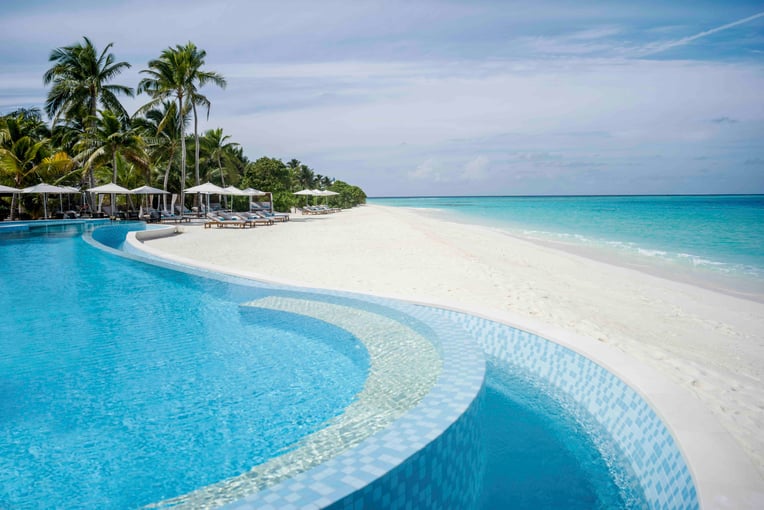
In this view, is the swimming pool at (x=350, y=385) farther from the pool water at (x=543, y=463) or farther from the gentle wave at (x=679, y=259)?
the gentle wave at (x=679, y=259)

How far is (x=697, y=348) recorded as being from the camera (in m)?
5.69

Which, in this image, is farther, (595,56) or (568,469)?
(595,56)

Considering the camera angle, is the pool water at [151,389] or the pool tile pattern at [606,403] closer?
the pool tile pattern at [606,403]

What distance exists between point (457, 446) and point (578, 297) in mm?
6212

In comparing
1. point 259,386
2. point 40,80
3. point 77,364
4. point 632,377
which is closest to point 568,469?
point 632,377

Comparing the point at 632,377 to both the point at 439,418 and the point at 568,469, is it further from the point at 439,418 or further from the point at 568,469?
the point at 439,418

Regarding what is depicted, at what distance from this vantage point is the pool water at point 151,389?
294 cm

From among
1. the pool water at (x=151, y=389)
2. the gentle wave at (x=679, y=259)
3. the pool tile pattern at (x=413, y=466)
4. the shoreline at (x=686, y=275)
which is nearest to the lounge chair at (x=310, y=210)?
the gentle wave at (x=679, y=259)

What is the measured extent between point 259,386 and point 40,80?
1224 inches

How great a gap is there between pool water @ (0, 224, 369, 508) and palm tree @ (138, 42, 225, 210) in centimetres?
1970

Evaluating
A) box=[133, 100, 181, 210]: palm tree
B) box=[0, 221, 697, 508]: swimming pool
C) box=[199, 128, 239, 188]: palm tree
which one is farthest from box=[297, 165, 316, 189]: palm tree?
box=[0, 221, 697, 508]: swimming pool

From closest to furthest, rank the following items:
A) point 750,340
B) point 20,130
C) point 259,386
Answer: point 259,386, point 750,340, point 20,130

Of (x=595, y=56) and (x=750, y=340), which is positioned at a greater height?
(x=595, y=56)

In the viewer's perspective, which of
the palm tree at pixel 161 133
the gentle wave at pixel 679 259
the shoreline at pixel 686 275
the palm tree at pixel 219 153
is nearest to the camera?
the shoreline at pixel 686 275
